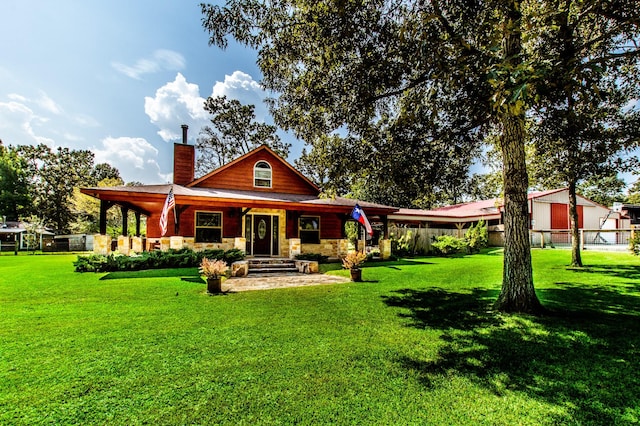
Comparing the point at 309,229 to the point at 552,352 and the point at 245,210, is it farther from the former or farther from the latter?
the point at 552,352

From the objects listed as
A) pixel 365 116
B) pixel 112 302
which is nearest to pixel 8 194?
pixel 112 302

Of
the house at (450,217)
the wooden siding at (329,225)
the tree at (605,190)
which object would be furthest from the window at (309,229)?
the tree at (605,190)

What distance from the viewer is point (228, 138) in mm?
32031

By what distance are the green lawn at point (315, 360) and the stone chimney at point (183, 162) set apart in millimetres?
9493

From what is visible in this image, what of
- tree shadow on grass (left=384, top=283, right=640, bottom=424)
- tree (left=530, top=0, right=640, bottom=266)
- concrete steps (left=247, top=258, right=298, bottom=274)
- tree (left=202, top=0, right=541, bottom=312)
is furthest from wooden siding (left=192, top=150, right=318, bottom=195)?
tree shadow on grass (left=384, top=283, right=640, bottom=424)

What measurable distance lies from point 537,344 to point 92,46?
12.3 meters

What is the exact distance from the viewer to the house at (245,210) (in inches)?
483

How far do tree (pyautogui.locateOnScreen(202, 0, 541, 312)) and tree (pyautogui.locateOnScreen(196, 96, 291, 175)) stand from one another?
81.3 feet

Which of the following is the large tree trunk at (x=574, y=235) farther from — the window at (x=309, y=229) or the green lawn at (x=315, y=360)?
the window at (x=309, y=229)

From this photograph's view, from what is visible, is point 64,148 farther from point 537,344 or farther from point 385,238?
point 537,344

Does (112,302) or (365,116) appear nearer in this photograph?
(112,302)

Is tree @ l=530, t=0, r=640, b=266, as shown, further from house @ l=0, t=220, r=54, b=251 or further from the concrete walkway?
house @ l=0, t=220, r=54, b=251

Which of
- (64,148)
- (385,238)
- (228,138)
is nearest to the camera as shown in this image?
(385,238)

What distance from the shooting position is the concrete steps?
11.6 metres
